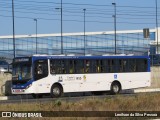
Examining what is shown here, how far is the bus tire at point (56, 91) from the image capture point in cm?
3291

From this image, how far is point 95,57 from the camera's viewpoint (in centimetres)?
3525

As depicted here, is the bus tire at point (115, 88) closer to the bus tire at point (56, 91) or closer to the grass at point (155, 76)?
the bus tire at point (56, 91)

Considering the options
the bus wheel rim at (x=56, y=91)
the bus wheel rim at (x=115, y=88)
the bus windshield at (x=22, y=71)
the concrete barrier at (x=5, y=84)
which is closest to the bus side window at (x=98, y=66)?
the bus wheel rim at (x=115, y=88)

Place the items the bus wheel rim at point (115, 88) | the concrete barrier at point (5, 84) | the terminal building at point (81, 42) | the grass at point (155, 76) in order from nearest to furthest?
the bus wheel rim at point (115, 88) → the concrete barrier at point (5, 84) → the grass at point (155, 76) → the terminal building at point (81, 42)

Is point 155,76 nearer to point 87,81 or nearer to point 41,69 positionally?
point 87,81

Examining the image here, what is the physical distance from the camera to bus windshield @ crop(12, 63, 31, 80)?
31969mm

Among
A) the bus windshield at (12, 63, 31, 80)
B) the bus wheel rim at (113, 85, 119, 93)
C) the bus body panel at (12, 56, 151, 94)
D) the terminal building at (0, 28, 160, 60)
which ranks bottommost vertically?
the bus wheel rim at (113, 85, 119, 93)

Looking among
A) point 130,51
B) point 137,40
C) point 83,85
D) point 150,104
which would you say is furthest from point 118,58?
point 137,40

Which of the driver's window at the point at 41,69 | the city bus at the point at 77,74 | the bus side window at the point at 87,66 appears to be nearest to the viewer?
A: the driver's window at the point at 41,69

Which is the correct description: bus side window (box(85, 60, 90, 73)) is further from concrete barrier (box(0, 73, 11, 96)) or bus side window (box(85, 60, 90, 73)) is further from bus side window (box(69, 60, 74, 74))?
concrete barrier (box(0, 73, 11, 96))

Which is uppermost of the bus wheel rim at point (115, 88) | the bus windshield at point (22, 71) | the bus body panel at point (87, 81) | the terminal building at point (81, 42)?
the terminal building at point (81, 42)

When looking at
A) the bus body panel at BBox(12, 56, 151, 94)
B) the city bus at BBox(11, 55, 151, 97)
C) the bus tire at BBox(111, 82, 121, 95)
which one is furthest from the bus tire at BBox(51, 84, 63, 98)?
the bus tire at BBox(111, 82, 121, 95)

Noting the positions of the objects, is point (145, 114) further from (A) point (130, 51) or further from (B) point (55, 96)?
(A) point (130, 51)

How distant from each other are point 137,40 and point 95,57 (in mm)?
Result: 81408
